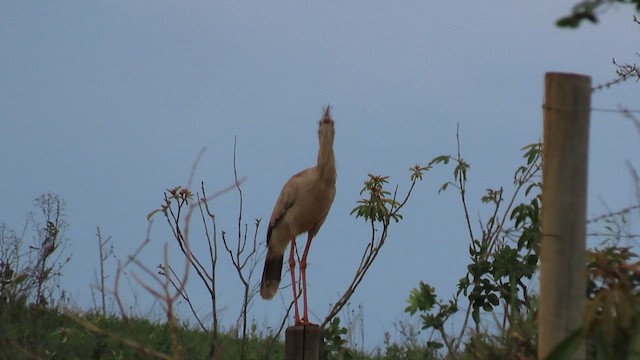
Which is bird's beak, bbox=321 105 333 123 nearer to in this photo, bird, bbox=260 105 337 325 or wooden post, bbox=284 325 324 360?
bird, bbox=260 105 337 325

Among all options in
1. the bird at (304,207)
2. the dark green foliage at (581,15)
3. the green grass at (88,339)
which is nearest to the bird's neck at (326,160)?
the bird at (304,207)

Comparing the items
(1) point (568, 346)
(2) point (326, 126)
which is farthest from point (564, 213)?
(2) point (326, 126)

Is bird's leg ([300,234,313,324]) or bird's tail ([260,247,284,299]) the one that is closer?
bird's leg ([300,234,313,324])

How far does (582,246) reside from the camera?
314 cm

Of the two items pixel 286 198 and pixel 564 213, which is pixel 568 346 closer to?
pixel 564 213

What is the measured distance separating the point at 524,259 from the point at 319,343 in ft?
3.68

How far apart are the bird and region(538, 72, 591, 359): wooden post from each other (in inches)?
144

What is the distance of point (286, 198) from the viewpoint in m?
7.52

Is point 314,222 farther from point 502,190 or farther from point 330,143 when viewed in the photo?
point 502,190

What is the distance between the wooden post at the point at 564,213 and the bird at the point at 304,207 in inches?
144

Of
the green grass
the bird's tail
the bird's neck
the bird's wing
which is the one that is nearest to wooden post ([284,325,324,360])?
the green grass

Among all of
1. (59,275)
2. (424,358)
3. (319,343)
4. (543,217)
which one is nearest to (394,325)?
(424,358)

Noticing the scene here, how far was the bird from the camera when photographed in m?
7.09

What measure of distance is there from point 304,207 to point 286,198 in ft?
0.70
